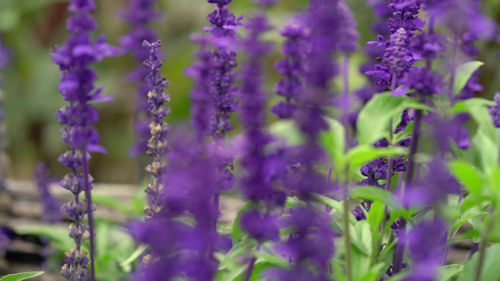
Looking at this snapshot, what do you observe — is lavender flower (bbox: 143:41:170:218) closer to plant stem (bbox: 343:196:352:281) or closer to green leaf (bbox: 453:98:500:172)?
plant stem (bbox: 343:196:352:281)

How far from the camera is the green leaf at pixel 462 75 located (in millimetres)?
1107

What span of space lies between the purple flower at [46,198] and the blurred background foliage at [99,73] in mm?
1720

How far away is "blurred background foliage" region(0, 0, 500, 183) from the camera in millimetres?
4438

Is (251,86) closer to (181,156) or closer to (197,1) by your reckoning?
(181,156)

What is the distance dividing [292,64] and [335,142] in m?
0.14

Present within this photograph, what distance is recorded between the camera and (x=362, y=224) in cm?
125

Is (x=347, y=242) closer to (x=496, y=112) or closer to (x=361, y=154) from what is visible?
(x=361, y=154)

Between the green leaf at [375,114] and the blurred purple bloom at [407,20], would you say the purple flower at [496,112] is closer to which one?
the blurred purple bloom at [407,20]

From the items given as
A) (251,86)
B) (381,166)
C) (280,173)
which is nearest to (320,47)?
(251,86)

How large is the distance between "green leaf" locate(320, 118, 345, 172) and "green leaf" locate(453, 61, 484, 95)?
237mm

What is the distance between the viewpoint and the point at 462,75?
3.73 feet

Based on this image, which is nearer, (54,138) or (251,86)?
(251,86)

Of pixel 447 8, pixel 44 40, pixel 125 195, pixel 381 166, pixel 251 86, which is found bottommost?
pixel 125 195

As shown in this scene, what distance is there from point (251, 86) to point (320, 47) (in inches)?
4.4
